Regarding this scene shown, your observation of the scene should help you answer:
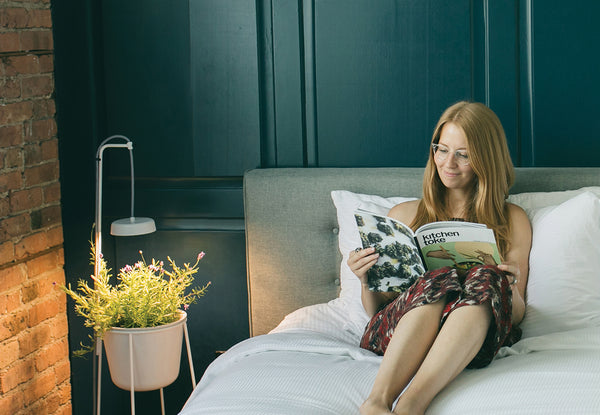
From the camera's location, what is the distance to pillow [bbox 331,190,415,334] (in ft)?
7.62

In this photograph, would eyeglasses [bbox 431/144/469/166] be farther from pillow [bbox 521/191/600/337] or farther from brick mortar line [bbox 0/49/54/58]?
brick mortar line [bbox 0/49/54/58]

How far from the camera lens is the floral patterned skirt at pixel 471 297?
1771 millimetres

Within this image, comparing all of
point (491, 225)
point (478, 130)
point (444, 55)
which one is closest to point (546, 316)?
point (491, 225)

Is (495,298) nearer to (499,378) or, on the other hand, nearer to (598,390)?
(499,378)

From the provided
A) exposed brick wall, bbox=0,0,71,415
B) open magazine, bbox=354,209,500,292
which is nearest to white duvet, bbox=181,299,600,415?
open magazine, bbox=354,209,500,292

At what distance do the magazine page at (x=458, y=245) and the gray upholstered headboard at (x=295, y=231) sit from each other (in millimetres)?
531

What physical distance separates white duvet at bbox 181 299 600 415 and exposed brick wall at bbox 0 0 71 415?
2.40 feet

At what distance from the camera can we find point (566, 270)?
2051 mm

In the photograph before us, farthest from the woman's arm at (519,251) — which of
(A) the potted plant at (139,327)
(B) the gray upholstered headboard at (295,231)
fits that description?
(A) the potted plant at (139,327)

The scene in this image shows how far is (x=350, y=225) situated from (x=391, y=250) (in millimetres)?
438

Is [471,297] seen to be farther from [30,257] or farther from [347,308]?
[30,257]

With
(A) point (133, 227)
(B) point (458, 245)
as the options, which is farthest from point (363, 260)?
(A) point (133, 227)

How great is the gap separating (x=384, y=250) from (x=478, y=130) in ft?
1.65

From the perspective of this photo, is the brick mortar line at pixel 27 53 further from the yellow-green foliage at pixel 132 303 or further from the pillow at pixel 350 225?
the pillow at pixel 350 225
